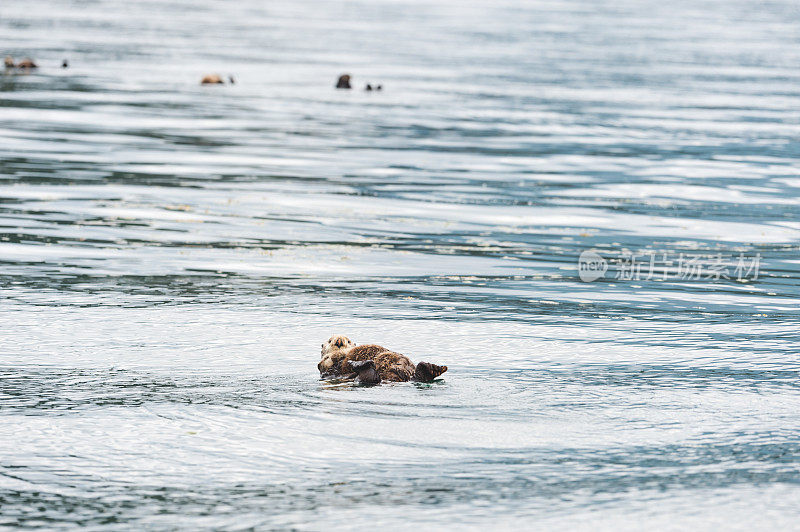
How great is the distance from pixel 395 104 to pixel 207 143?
10.4 m

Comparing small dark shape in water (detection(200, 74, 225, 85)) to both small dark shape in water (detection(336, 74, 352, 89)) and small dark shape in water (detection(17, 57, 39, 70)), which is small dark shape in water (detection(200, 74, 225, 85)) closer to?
small dark shape in water (detection(336, 74, 352, 89))

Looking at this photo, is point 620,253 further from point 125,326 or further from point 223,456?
point 223,456

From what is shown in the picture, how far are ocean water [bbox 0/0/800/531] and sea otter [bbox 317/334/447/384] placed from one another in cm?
13

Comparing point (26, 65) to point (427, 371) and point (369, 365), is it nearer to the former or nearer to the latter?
point (369, 365)

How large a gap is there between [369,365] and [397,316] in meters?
2.62

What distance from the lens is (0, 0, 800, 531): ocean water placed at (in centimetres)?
806

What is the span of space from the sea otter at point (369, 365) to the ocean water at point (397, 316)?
0.13 m

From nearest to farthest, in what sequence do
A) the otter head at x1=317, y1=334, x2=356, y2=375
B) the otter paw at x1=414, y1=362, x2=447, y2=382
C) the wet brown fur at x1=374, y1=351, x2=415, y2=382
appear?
the otter paw at x1=414, y1=362, x2=447, y2=382, the wet brown fur at x1=374, y1=351, x2=415, y2=382, the otter head at x1=317, y1=334, x2=356, y2=375

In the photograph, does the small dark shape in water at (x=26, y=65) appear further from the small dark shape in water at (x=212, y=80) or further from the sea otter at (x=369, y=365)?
the sea otter at (x=369, y=365)

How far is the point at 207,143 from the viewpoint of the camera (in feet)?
88.1

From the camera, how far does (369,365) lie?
993 centimetres

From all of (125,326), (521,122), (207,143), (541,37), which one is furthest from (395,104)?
(541,37)

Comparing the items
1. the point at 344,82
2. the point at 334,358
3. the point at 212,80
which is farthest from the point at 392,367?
the point at 212,80

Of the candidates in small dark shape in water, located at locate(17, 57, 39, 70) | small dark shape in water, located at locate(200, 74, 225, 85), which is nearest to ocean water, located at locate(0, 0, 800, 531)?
small dark shape in water, located at locate(200, 74, 225, 85)
